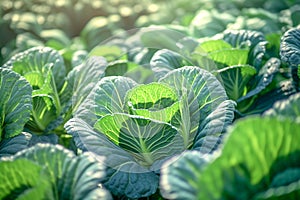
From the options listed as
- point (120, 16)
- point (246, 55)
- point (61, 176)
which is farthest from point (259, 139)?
point (120, 16)

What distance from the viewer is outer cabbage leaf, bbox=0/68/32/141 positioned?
1858 millimetres

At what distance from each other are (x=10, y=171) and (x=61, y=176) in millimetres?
140

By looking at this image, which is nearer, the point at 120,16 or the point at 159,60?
the point at 159,60

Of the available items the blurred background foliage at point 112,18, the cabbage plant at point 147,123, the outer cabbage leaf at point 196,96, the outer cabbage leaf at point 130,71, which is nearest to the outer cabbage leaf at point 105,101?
the cabbage plant at point 147,123

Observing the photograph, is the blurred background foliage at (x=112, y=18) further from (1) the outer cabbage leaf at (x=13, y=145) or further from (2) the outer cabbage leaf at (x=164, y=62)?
(1) the outer cabbage leaf at (x=13, y=145)

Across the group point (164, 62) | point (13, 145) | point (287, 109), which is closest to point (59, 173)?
point (13, 145)

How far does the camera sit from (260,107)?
230 centimetres

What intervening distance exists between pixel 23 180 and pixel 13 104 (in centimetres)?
57

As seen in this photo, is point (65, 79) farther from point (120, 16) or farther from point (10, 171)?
point (120, 16)

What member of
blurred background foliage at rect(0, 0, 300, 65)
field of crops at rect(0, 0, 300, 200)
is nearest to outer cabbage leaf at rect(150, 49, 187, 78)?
field of crops at rect(0, 0, 300, 200)

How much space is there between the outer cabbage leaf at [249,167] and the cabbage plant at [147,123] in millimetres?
492

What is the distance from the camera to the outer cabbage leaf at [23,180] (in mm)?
1277

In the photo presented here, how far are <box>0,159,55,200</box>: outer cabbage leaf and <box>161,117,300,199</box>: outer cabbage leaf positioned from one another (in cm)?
33

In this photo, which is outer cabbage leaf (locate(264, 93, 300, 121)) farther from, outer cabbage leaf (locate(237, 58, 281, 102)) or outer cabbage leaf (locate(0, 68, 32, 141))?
outer cabbage leaf (locate(0, 68, 32, 141))
